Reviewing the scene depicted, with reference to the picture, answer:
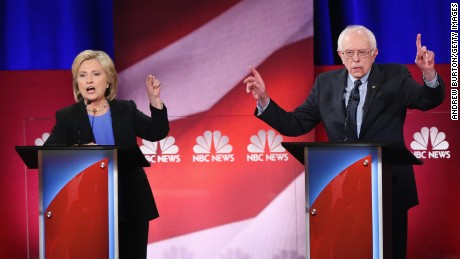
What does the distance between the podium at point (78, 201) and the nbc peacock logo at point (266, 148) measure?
6.68ft

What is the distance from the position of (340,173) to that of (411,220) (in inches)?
89.4

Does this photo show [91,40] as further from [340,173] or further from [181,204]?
[340,173]

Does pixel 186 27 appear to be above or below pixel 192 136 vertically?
above

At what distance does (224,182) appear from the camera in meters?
5.25

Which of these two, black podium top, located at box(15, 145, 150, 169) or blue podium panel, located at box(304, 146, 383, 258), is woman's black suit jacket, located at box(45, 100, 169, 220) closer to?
black podium top, located at box(15, 145, 150, 169)

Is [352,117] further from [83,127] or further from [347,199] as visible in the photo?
[83,127]

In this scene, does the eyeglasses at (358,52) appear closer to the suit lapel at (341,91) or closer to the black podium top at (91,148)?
the suit lapel at (341,91)

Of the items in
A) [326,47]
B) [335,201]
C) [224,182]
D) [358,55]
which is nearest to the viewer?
[335,201]

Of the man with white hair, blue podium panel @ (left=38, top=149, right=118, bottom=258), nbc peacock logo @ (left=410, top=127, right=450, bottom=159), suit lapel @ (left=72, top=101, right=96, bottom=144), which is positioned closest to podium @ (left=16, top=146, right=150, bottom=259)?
blue podium panel @ (left=38, top=149, right=118, bottom=258)

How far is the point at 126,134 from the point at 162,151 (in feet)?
4.74

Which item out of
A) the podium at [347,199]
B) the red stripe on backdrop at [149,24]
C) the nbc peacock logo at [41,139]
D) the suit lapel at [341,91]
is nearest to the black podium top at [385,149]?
the podium at [347,199]

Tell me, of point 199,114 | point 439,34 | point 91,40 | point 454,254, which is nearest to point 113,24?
point 91,40

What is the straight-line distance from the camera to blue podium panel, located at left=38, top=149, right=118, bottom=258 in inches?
129

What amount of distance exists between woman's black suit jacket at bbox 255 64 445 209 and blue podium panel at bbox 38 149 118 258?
3.29 ft
